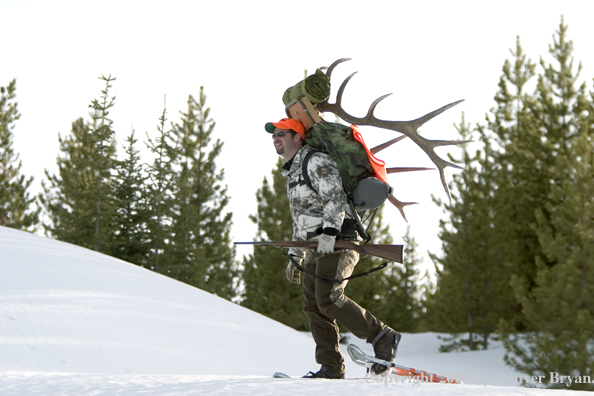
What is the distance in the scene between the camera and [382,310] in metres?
16.8

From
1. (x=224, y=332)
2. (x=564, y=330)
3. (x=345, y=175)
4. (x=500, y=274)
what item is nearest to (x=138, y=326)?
(x=224, y=332)

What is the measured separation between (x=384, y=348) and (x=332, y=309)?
35 centimetres

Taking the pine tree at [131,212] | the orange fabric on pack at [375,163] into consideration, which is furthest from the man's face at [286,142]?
the pine tree at [131,212]

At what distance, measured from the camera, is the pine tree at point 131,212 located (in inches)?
555

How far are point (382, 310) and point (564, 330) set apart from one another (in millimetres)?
6480

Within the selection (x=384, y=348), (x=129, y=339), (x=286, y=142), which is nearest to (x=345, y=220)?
(x=286, y=142)

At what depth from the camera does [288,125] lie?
10.3 ft

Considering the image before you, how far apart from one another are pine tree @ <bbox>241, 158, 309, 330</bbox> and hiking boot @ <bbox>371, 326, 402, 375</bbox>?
1305cm

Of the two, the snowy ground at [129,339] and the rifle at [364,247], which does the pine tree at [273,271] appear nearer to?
the snowy ground at [129,339]

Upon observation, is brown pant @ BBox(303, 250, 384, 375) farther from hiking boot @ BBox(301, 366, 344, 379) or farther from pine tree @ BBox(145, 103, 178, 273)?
pine tree @ BBox(145, 103, 178, 273)

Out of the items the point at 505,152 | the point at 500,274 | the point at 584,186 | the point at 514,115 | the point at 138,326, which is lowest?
the point at 138,326

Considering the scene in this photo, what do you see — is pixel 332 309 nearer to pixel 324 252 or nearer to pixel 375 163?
pixel 324 252

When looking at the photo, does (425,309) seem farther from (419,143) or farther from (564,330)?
(419,143)

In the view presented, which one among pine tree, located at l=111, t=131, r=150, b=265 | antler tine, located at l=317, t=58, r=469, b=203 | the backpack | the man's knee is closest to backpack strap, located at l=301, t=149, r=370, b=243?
the backpack
